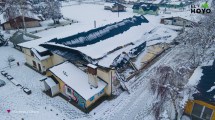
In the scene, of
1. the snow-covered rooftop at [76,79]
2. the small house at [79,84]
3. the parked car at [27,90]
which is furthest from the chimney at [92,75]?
the parked car at [27,90]

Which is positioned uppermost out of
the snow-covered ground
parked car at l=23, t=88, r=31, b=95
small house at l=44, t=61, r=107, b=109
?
small house at l=44, t=61, r=107, b=109

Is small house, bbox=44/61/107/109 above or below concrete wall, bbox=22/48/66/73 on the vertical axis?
below

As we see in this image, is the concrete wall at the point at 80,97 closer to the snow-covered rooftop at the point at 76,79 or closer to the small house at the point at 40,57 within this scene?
the snow-covered rooftop at the point at 76,79

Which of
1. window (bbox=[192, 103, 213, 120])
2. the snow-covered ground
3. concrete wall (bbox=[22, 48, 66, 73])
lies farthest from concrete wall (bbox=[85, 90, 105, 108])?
window (bbox=[192, 103, 213, 120])

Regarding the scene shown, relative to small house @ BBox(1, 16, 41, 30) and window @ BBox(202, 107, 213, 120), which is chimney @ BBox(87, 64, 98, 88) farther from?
small house @ BBox(1, 16, 41, 30)

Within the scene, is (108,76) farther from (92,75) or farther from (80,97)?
(80,97)

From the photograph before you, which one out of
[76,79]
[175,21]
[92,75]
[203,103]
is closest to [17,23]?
[76,79]
